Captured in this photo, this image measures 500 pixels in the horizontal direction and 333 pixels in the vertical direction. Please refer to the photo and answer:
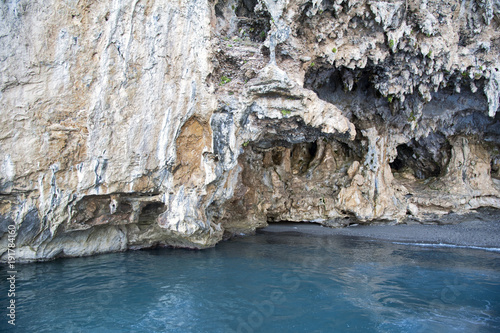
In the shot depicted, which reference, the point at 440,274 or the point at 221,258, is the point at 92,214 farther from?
the point at 440,274

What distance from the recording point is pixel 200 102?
1198 cm

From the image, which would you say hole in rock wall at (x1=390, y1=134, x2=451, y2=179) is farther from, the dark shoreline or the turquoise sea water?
the turquoise sea water

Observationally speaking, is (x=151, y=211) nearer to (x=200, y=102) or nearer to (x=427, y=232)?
(x=200, y=102)

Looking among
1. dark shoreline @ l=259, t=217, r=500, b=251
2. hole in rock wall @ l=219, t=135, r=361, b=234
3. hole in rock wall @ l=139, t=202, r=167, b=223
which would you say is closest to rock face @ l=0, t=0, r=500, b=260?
hole in rock wall @ l=139, t=202, r=167, b=223

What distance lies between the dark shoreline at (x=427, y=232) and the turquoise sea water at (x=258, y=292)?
253 centimetres

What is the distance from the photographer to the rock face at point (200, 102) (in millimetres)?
9938

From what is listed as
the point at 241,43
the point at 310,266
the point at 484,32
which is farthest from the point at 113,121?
the point at 484,32

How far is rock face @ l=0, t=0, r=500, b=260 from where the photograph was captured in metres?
9.94

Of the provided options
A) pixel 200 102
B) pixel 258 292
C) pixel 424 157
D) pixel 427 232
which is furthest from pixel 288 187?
pixel 258 292

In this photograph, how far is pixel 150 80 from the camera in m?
11.0

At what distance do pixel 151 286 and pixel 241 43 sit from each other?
401 inches

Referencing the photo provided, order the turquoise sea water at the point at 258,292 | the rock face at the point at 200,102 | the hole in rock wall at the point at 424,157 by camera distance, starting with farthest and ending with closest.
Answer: the hole in rock wall at the point at 424,157 → the rock face at the point at 200,102 → the turquoise sea water at the point at 258,292

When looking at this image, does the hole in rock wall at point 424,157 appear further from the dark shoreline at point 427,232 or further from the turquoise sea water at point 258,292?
the turquoise sea water at point 258,292

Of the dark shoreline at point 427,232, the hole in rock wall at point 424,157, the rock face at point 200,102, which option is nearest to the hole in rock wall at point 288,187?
the rock face at point 200,102
